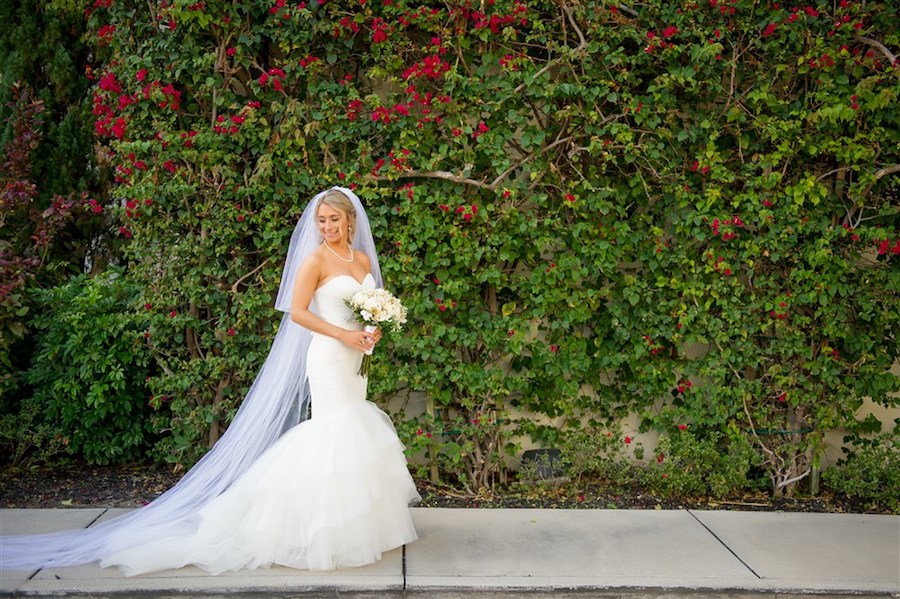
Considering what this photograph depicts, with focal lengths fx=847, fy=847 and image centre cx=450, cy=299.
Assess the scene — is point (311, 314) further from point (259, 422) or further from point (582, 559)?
point (582, 559)

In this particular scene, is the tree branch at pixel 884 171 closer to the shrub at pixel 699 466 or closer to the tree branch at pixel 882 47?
the tree branch at pixel 882 47

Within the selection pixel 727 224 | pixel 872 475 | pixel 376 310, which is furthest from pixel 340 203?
pixel 872 475

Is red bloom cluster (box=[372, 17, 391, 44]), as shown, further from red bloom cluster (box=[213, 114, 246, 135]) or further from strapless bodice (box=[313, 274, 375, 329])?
strapless bodice (box=[313, 274, 375, 329])

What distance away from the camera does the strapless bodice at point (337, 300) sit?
15.1 ft

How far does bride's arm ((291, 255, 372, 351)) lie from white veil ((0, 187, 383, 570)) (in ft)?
0.73

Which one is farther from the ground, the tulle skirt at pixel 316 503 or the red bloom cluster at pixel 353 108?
the red bloom cluster at pixel 353 108

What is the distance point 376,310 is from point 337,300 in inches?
13.1

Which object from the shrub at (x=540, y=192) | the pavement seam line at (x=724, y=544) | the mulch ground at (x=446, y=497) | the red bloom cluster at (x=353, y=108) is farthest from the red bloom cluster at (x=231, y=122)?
the pavement seam line at (x=724, y=544)

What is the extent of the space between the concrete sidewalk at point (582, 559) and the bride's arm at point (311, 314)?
1.17 meters

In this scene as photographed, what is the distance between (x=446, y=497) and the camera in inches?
227

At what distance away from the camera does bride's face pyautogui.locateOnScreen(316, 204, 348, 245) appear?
4598 mm

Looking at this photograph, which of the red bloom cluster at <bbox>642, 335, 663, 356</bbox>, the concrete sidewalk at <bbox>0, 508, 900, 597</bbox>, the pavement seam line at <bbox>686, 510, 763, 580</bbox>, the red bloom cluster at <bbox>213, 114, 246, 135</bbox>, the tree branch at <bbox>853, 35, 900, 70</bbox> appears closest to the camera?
the concrete sidewalk at <bbox>0, 508, 900, 597</bbox>

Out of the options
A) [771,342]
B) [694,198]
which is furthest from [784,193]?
[771,342]

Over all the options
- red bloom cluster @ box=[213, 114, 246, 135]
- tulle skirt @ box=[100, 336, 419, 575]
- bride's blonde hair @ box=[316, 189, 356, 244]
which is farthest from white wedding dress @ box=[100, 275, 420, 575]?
red bloom cluster @ box=[213, 114, 246, 135]
